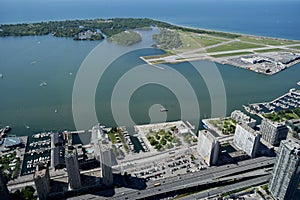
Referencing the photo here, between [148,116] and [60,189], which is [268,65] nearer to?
[148,116]

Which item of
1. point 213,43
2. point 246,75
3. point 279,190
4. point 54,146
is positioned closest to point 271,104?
point 246,75

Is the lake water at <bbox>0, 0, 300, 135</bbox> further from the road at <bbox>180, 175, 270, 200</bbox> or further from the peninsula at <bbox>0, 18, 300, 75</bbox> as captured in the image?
the road at <bbox>180, 175, 270, 200</bbox>

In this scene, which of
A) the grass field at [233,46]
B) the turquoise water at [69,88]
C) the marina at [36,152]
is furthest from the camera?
the grass field at [233,46]

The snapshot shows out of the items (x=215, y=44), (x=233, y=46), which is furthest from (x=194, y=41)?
(x=233, y=46)

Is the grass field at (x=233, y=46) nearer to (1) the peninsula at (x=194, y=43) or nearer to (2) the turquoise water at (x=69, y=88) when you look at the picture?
(1) the peninsula at (x=194, y=43)

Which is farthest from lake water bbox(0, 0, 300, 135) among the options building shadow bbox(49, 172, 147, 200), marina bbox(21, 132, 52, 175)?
building shadow bbox(49, 172, 147, 200)

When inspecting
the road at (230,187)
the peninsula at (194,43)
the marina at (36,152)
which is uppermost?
the peninsula at (194,43)

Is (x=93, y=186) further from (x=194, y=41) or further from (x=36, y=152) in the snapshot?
(x=194, y=41)

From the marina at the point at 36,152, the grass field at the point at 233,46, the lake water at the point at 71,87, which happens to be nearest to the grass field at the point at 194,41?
the grass field at the point at 233,46

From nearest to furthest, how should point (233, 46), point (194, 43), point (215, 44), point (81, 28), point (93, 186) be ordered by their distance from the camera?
point (93, 186) < point (233, 46) < point (194, 43) < point (215, 44) < point (81, 28)

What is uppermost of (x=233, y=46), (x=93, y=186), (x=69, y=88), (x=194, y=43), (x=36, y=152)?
(x=233, y=46)

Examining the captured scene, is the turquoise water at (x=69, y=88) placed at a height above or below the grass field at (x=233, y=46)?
below
